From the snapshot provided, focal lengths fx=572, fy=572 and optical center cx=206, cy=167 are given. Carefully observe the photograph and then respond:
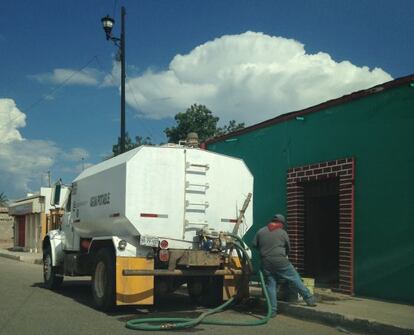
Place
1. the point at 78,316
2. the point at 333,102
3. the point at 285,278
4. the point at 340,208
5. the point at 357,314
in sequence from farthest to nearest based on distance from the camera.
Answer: the point at 333,102 < the point at 340,208 < the point at 285,278 < the point at 78,316 < the point at 357,314

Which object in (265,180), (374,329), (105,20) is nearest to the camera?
(374,329)

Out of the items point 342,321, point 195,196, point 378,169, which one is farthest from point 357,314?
point 195,196

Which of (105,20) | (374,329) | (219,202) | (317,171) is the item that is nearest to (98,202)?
(219,202)

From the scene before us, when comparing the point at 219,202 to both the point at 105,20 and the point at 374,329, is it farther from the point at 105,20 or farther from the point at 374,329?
the point at 105,20

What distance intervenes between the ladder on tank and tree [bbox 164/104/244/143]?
27519 mm

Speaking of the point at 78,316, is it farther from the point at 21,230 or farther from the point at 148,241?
the point at 21,230

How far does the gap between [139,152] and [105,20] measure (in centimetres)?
909

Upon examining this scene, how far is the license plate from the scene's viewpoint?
A: 955 cm

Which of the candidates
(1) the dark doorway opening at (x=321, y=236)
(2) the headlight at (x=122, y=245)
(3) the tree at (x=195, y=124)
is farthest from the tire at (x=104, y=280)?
(3) the tree at (x=195, y=124)

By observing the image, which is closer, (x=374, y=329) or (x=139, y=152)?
(x=374, y=329)

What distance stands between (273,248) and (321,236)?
12.7 ft

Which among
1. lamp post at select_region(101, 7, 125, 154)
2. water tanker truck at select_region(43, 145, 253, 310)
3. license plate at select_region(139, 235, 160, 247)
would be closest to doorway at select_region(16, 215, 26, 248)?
lamp post at select_region(101, 7, 125, 154)

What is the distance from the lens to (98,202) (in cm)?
1108

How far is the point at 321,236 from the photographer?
1345cm
